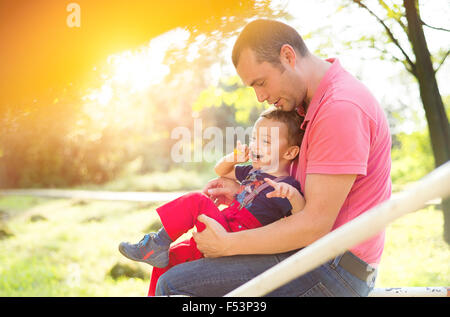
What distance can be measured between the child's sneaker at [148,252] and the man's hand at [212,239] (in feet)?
0.63

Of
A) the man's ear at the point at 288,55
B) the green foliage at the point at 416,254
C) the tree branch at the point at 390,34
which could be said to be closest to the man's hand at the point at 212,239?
the man's ear at the point at 288,55

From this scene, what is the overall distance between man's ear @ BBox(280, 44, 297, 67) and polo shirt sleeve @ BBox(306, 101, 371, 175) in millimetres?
336

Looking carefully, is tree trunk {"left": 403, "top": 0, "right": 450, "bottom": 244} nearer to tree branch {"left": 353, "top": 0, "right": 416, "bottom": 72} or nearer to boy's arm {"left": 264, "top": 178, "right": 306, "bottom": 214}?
tree branch {"left": 353, "top": 0, "right": 416, "bottom": 72}

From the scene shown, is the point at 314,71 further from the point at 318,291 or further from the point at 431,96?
the point at 431,96

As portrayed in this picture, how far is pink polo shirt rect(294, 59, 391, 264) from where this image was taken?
153 centimetres

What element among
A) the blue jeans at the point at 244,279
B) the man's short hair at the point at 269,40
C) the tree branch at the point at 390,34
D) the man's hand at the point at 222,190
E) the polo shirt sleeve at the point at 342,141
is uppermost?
the tree branch at the point at 390,34

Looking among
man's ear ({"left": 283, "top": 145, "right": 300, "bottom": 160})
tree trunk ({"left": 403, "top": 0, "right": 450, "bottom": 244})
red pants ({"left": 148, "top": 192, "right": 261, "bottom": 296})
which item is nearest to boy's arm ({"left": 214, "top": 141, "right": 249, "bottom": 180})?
man's ear ({"left": 283, "top": 145, "right": 300, "bottom": 160})

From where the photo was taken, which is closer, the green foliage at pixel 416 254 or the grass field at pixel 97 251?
the green foliage at pixel 416 254

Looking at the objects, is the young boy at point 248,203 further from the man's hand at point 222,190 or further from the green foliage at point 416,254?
the green foliage at point 416,254

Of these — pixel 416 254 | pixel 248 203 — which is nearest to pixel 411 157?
pixel 416 254

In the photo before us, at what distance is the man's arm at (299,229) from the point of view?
154 centimetres

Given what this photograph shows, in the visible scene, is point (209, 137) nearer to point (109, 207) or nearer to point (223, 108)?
point (223, 108)

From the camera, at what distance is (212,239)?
5.53 ft
